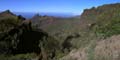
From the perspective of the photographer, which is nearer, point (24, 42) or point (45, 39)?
point (45, 39)

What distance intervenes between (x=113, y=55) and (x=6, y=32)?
1145 centimetres

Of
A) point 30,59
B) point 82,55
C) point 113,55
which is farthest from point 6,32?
point 113,55

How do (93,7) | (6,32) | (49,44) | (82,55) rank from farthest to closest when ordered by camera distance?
1. (93,7)
2. (6,32)
3. (49,44)
4. (82,55)

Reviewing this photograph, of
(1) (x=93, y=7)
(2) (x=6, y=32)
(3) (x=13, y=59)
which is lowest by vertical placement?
(3) (x=13, y=59)

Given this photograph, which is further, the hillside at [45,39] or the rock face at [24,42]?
the rock face at [24,42]

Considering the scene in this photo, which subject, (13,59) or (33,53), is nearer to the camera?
(13,59)

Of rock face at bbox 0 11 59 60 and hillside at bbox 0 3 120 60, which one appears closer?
hillside at bbox 0 3 120 60

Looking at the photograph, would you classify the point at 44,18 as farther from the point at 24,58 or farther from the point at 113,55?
the point at 113,55

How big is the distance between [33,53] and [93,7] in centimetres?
1163

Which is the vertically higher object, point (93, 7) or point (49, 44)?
point (93, 7)

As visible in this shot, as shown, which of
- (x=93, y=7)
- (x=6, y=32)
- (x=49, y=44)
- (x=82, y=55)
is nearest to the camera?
(x=82, y=55)

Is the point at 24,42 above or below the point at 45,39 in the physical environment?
below

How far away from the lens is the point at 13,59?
580 inches

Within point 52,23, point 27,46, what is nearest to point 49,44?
point 27,46
